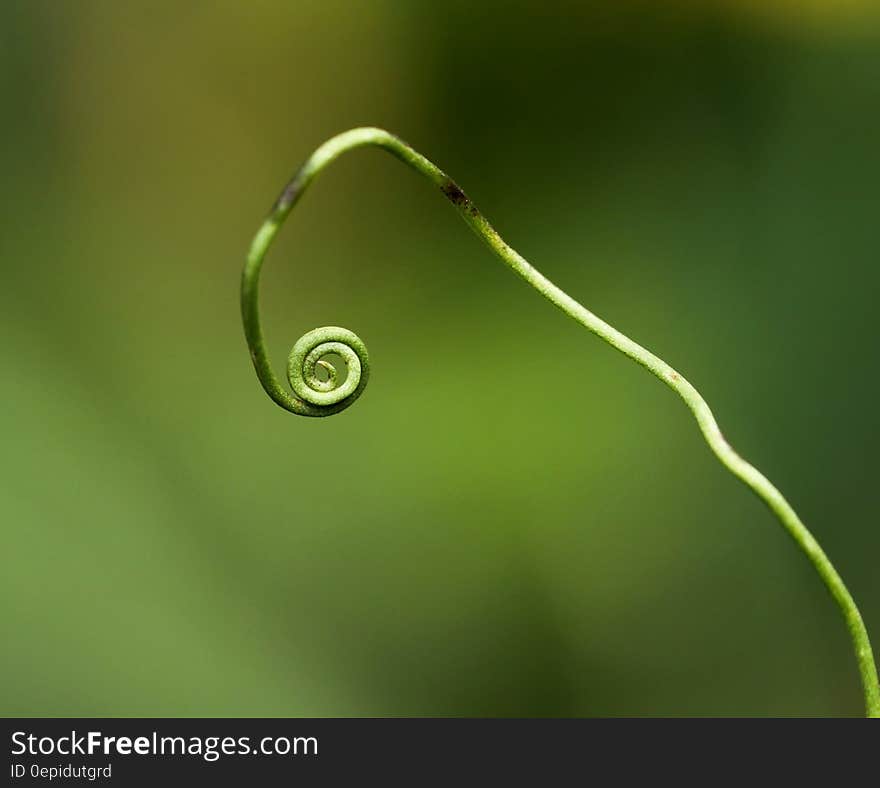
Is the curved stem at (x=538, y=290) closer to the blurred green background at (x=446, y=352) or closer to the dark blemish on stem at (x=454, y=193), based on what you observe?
the dark blemish on stem at (x=454, y=193)

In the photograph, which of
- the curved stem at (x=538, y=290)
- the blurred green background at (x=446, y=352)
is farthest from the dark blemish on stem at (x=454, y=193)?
the blurred green background at (x=446, y=352)

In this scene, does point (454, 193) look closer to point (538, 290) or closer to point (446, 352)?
point (538, 290)

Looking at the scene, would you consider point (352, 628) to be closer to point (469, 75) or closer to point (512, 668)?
point (512, 668)

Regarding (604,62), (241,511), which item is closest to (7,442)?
(241,511)

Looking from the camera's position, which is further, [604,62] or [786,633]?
[604,62]

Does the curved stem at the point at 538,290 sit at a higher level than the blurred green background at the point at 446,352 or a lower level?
lower

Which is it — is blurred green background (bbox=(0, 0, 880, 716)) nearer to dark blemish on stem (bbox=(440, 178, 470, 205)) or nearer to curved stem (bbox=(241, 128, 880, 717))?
curved stem (bbox=(241, 128, 880, 717))
